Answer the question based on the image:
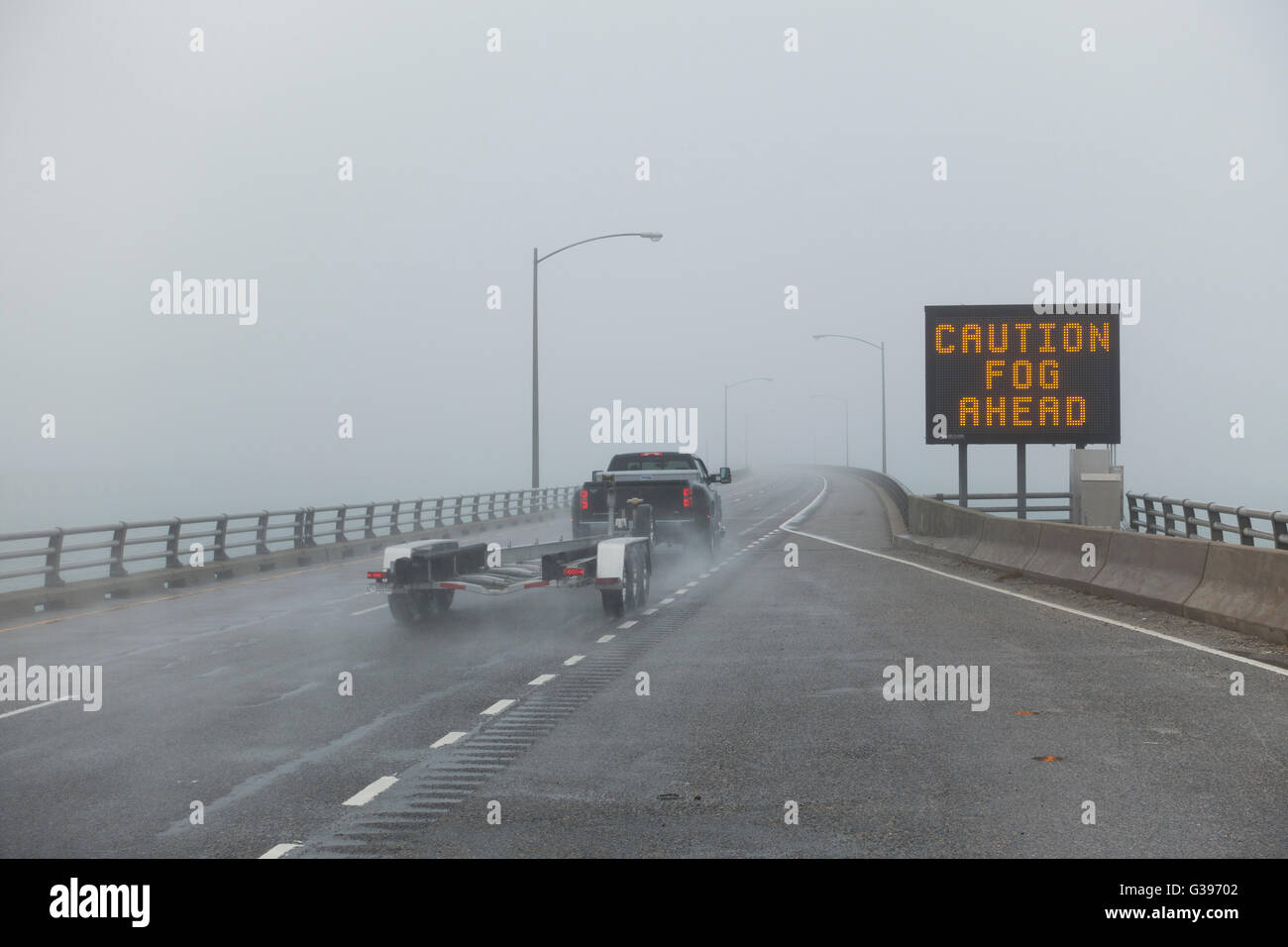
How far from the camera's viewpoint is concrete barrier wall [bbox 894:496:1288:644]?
46.9ft

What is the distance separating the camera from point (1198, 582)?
16.2 metres

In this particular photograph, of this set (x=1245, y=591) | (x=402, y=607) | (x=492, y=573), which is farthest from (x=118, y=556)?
(x=1245, y=591)

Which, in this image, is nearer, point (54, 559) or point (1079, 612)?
point (1079, 612)

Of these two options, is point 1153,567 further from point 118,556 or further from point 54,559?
point 118,556

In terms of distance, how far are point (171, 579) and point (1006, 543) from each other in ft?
51.3

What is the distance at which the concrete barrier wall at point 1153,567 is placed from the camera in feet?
46.9

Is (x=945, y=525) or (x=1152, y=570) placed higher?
(x=1152, y=570)

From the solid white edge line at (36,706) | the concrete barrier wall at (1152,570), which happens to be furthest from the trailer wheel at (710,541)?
the solid white edge line at (36,706)

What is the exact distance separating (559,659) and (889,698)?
3999mm

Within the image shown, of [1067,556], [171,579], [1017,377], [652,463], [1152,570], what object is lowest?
[171,579]

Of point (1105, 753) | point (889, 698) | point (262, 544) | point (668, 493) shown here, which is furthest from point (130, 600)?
point (1105, 753)

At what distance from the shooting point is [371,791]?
26.3 feet

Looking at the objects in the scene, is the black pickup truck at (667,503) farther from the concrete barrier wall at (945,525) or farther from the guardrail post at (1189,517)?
the guardrail post at (1189,517)
